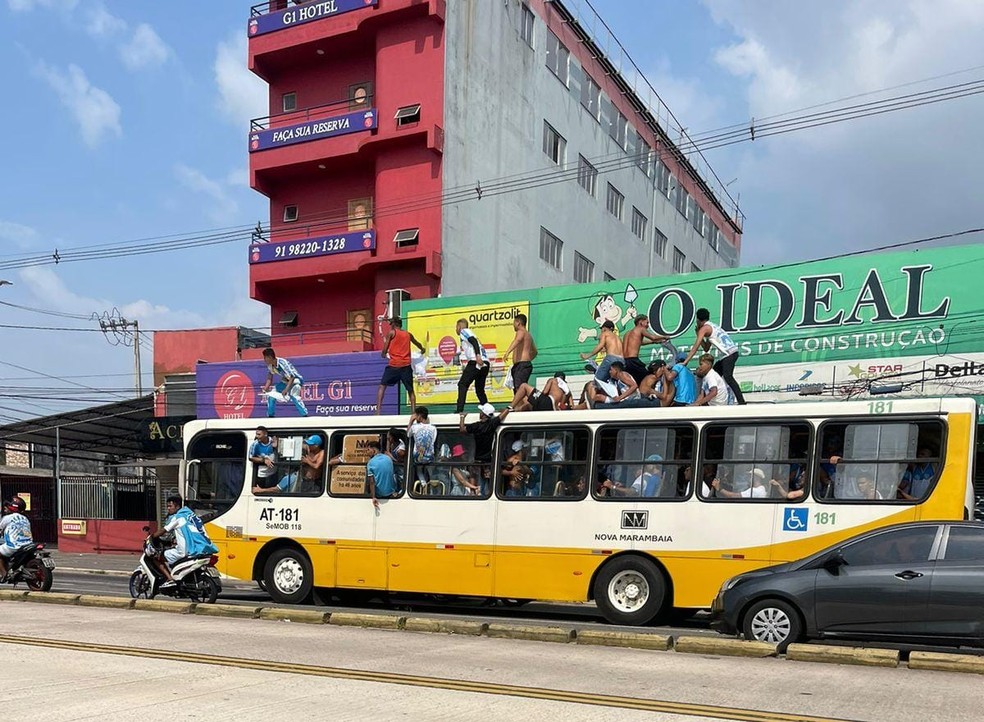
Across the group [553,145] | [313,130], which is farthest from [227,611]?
[553,145]

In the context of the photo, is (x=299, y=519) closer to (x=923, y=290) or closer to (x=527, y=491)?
(x=527, y=491)

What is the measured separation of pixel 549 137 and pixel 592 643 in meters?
31.7

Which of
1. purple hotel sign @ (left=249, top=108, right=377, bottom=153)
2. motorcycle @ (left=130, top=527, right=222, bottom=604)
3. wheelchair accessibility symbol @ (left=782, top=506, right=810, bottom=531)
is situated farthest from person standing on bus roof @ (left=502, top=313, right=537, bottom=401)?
purple hotel sign @ (left=249, top=108, right=377, bottom=153)

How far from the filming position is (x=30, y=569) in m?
17.1

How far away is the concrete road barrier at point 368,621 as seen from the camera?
11828 mm

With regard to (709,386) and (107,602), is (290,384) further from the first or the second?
(709,386)

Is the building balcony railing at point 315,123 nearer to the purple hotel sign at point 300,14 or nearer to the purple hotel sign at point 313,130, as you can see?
the purple hotel sign at point 313,130

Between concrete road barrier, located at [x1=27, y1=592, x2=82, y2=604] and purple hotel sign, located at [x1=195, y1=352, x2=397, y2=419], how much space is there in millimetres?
12908

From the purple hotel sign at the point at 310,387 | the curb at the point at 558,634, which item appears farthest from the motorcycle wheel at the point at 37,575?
the purple hotel sign at the point at 310,387

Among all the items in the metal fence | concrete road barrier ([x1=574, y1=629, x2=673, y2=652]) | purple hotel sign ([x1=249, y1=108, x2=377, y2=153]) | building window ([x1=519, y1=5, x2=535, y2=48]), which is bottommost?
the metal fence

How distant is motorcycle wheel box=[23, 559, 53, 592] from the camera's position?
55.9 feet

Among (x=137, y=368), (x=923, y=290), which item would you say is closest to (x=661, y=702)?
(x=923, y=290)

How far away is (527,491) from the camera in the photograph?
562 inches

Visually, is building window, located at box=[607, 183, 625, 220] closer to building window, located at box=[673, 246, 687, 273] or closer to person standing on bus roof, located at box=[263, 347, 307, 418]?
building window, located at box=[673, 246, 687, 273]
